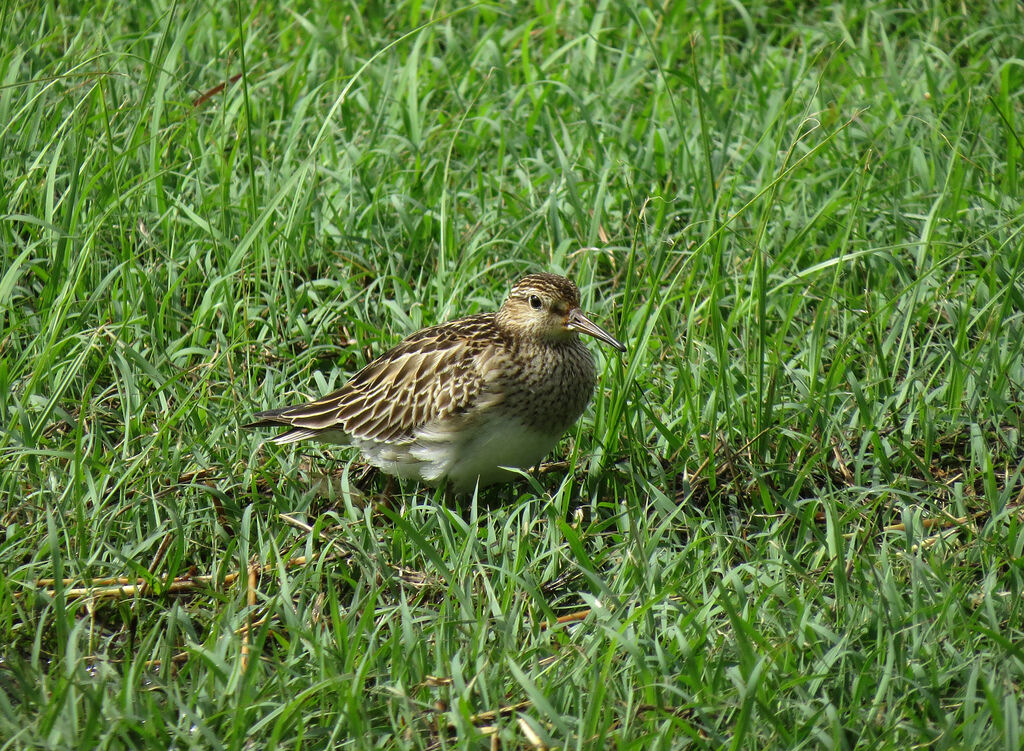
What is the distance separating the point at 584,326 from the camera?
570 cm

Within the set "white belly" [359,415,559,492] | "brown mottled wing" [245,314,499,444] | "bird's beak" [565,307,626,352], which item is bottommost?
"white belly" [359,415,559,492]

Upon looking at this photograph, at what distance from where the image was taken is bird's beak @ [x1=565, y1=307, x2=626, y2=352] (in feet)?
18.2

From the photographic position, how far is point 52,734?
12.7 feet

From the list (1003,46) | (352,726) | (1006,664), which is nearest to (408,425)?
(352,726)

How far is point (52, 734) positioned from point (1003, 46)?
726cm

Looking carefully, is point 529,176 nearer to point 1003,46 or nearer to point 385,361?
point 385,361

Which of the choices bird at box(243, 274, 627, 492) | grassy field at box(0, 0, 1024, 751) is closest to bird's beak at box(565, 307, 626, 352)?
bird at box(243, 274, 627, 492)

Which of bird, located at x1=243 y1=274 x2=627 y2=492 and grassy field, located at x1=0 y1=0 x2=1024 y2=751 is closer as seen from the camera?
grassy field, located at x1=0 y1=0 x2=1024 y2=751

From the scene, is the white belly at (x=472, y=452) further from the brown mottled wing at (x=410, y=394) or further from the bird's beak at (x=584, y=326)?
the bird's beak at (x=584, y=326)

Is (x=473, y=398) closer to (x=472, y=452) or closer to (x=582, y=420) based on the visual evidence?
(x=472, y=452)

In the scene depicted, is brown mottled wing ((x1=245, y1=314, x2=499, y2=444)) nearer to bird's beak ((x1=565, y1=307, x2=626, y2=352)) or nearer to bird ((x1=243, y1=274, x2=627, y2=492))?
bird ((x1=243, y1=274, x2=627, y2=492))

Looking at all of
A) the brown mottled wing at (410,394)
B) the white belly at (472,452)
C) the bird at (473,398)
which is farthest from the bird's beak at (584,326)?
the white belly at (472,452)

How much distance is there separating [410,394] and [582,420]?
0.80m

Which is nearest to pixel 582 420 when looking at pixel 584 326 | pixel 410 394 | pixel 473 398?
pixel 584 326
